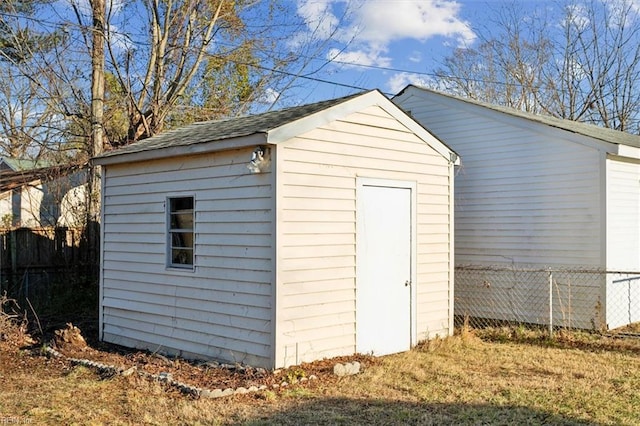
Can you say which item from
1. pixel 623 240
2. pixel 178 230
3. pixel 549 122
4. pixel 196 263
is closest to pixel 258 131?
pixel 196 263

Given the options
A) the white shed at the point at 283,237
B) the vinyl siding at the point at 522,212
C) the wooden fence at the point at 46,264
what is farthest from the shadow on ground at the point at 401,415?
the wooden fence at the point at 46,264

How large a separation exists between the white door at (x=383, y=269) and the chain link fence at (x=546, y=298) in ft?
6.23

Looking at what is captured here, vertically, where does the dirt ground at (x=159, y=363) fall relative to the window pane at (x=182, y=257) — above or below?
below

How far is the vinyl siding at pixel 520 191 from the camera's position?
1017 cm

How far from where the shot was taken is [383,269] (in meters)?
8.16

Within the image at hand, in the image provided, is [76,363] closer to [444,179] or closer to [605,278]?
[444,179]

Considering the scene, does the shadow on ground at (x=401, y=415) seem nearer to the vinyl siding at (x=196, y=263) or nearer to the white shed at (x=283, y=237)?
the white shed at (x=283, y=237)

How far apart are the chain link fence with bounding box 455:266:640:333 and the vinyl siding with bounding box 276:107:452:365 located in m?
2.75

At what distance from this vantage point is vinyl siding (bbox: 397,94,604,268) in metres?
10.2

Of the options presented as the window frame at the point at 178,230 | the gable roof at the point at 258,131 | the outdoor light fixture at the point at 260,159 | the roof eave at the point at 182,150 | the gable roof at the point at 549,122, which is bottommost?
the window frame at the point at 178,230

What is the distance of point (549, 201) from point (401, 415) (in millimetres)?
6410

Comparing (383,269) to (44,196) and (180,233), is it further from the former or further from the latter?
(44,196)

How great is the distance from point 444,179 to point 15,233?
8657 mm

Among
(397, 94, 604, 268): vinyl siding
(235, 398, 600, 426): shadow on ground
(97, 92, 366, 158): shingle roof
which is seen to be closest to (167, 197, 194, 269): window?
(97, 92, 366, 158): shingle roof
